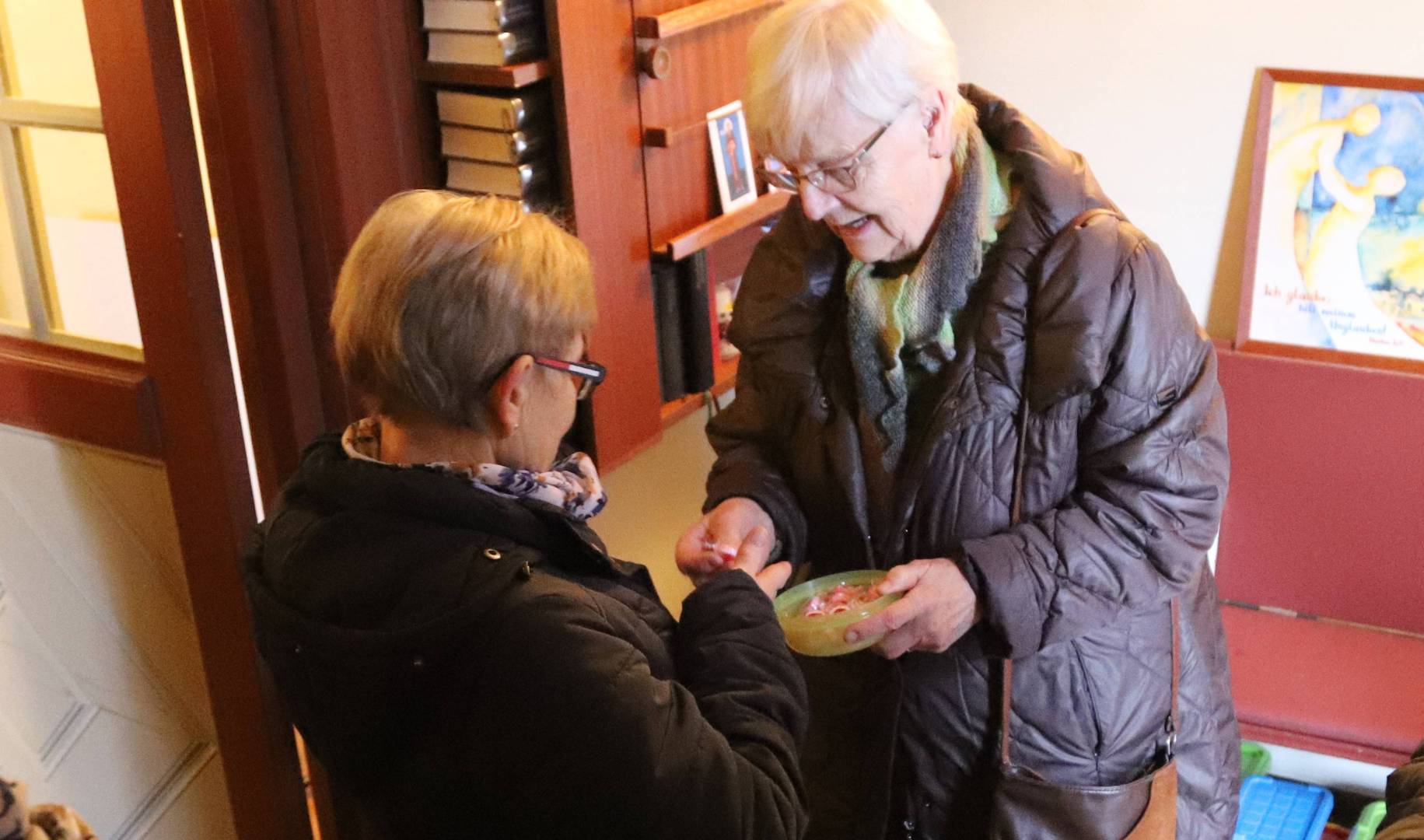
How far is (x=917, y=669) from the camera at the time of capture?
167 centimetres

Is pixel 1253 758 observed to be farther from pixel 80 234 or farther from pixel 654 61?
pixel 80 234

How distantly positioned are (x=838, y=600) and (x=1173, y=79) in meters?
1.45

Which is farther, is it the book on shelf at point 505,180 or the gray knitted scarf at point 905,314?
the book on shelf at point 505,180

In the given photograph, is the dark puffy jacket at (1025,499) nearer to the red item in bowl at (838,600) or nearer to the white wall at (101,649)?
the red item in bowl at (838,600)

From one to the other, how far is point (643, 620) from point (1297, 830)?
5.65ft

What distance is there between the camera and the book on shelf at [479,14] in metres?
1.93

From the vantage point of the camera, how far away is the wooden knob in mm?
2141

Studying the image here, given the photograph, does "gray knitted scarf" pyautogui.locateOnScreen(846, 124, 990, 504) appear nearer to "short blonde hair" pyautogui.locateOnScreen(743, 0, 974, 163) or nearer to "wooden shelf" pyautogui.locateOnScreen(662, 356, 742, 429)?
"short blonde hair" pyautogui.locateOnScreen(743, 0, 974, 163)

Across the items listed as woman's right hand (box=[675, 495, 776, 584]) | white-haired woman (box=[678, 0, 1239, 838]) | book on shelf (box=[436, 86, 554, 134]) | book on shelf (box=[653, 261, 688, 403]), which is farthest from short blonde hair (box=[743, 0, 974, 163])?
book on shelf (box=[653, 261, 688, 403])

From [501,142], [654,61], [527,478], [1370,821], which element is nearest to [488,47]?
[501,142]

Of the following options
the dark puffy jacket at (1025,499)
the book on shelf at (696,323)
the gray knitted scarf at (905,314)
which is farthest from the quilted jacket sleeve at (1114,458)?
the book on shelf at (696,323)

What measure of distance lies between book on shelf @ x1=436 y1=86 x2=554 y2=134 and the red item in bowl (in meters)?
0.87

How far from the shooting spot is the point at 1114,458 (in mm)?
1516

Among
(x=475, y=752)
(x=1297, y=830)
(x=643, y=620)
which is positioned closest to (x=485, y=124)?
(x=643, y=620)
